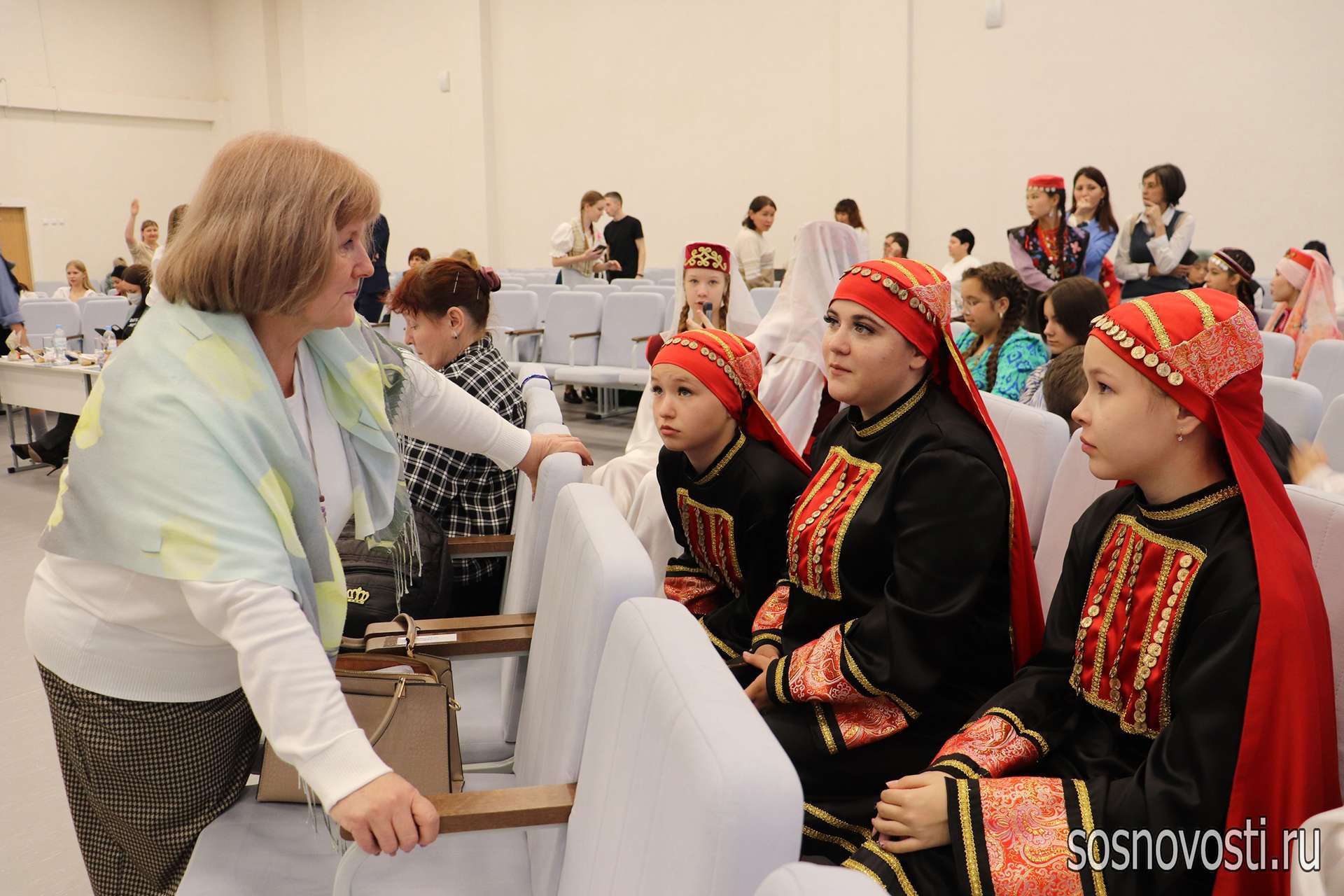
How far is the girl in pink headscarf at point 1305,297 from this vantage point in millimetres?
4289

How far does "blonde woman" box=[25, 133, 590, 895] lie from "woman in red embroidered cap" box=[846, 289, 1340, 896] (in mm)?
695

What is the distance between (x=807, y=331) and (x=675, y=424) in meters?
1.13

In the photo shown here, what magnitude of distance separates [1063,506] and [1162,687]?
89 centimetres

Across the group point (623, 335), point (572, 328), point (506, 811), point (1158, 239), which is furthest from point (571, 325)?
point (506, 811)

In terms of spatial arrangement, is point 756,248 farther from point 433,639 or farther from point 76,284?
point 433,639

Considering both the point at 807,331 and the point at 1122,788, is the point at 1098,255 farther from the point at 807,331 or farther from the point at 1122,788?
the point at 1122,788

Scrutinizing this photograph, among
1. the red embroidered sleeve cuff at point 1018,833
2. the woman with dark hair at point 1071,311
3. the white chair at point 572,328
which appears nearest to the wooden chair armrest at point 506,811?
the red embroidered sleeve cuff at point 1018,833

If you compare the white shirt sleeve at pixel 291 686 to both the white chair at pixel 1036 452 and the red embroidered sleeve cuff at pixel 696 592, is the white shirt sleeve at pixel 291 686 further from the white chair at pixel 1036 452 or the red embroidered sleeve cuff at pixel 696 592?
the white chair at pixel 1036 452

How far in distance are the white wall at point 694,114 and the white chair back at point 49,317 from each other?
6299 mm

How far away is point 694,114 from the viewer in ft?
38.6

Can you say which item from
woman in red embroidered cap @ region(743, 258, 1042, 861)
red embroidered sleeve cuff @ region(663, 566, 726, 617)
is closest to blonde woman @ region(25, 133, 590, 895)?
woman in red embroidered cap @ region(743, 258, 1042, 861)

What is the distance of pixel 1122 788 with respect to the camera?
4.14 feet

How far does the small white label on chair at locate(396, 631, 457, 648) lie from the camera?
5.97 ft

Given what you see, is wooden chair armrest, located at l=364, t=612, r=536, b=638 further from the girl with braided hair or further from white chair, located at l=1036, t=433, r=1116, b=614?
the girl with braided hair
